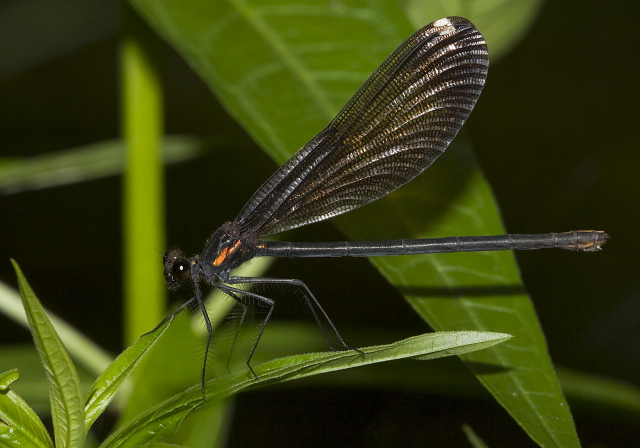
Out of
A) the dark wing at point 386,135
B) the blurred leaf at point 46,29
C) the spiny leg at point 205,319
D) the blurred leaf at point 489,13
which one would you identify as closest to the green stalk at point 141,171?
the spiny leg at point 205,319

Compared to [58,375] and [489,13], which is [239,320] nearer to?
[58,375]

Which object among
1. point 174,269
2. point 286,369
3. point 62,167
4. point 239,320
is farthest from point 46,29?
point 286,369

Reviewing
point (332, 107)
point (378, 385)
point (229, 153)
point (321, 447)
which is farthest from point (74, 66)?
point (332, 107)

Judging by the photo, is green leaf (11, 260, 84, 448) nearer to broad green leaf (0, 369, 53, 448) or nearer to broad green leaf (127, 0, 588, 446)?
broad green leaf (0, 369, 53, 448)

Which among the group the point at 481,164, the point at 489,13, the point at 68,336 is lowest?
the point at 68,336

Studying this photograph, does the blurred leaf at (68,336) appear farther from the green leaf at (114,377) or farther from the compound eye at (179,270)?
the green leaf at (114,377)

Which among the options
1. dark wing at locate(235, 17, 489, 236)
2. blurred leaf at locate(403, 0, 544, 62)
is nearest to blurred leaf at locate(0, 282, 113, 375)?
dark wing at locate(235, 17, 489, 236)
